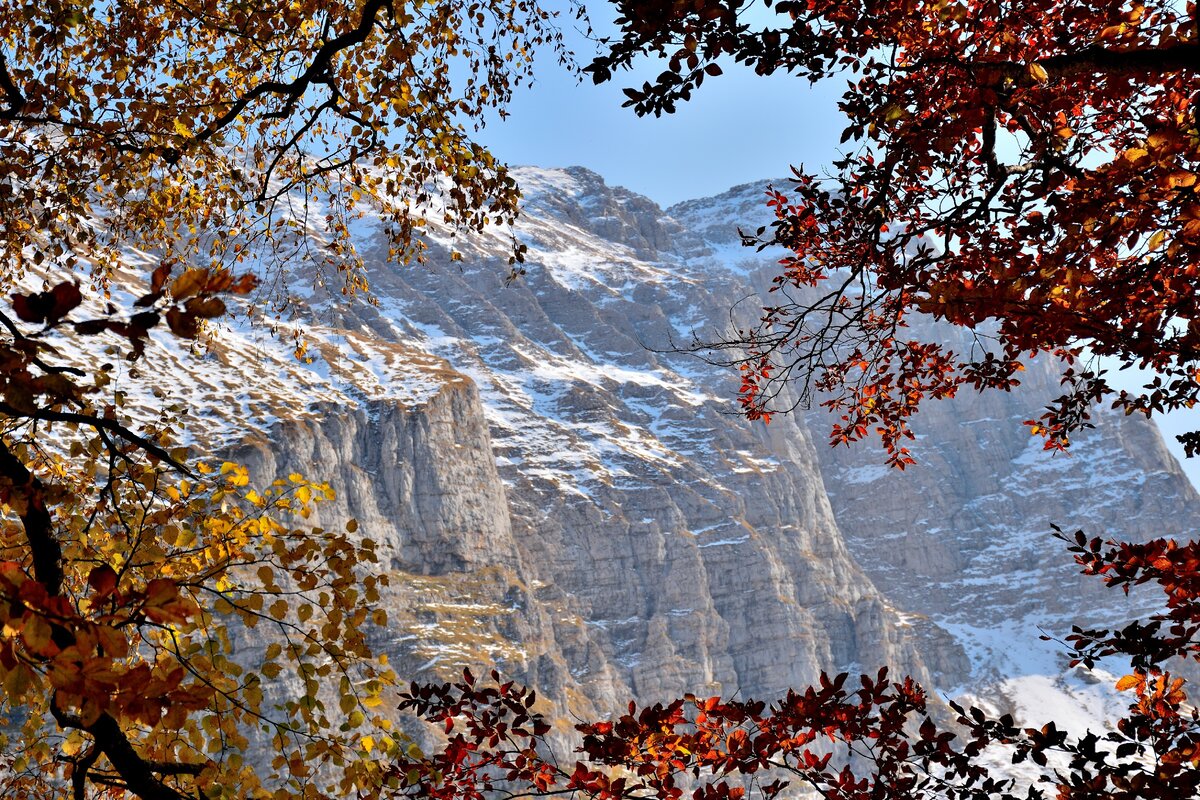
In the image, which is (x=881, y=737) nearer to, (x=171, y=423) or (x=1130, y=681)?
(x=1130, y=681)

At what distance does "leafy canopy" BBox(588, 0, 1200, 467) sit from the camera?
4059mm

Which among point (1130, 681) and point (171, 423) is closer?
point (1130, 681)

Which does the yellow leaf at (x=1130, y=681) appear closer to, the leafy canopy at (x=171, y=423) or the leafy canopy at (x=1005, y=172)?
the leafy canopy at (x=1005, y=172)

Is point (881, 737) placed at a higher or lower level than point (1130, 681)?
lower

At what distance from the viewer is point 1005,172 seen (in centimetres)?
622

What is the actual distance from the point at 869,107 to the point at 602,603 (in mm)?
176248

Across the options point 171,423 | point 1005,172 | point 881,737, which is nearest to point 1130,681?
point 881,737

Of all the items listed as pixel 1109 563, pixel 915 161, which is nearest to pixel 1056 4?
pixel 915 161

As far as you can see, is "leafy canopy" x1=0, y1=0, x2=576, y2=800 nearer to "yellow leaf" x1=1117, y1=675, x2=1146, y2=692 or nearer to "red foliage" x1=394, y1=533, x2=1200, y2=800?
"red foliage" x1=394, y1=533, x2=1200, y2=800

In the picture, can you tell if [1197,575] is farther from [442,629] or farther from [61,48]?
[442,629]

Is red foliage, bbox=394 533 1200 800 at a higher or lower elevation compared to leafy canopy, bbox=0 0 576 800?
lower

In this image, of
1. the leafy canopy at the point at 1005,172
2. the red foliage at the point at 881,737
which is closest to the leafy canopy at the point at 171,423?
the red foliage at the point at 881,737

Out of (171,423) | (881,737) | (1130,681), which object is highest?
(171,423)

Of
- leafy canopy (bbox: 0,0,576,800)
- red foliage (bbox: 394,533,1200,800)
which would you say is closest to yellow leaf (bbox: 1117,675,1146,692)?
red foliage (bbox: 394,533,1200,800)
